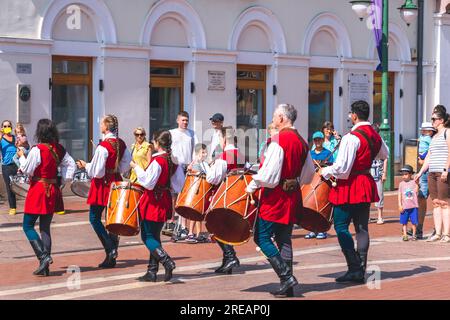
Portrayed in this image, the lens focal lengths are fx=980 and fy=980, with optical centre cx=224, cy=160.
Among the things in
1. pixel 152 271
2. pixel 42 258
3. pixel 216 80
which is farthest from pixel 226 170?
pixel 216 80

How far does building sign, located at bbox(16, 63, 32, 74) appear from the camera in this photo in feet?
60.8

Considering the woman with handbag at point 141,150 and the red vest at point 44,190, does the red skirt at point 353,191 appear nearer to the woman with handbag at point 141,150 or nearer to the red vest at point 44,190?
the red vest at point 44,190

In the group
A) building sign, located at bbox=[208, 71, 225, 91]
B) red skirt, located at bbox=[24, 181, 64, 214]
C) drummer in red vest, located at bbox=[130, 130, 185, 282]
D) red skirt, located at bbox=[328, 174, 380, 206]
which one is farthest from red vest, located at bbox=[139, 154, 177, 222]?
building sign, located at bbox=[208, 71, 225, 91]

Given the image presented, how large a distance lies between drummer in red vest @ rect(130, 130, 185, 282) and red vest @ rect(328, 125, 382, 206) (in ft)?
5.94

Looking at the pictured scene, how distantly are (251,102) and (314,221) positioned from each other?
478 inches

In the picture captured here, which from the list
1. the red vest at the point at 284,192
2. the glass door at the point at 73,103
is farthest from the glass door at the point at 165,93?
the red vest at the point at 284,192

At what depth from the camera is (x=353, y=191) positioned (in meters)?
10.5

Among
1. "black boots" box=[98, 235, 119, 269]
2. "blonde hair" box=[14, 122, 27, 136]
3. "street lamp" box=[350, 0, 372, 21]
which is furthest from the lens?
"street lamp" box=[350, 0, 372, 21]

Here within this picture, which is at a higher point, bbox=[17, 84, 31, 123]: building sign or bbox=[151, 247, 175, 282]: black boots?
bbox=[17, 84, 31, 123]: building sign

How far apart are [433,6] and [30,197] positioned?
1823 centimetres

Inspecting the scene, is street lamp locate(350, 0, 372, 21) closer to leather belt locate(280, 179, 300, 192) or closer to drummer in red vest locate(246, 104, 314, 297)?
drummer in red vest locate(246, 104, 314, 297)

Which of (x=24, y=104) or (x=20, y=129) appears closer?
(x=20, y=129)

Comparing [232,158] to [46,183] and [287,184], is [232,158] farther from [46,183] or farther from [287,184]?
[46,183]

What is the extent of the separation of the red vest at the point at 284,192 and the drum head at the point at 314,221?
1050mm
